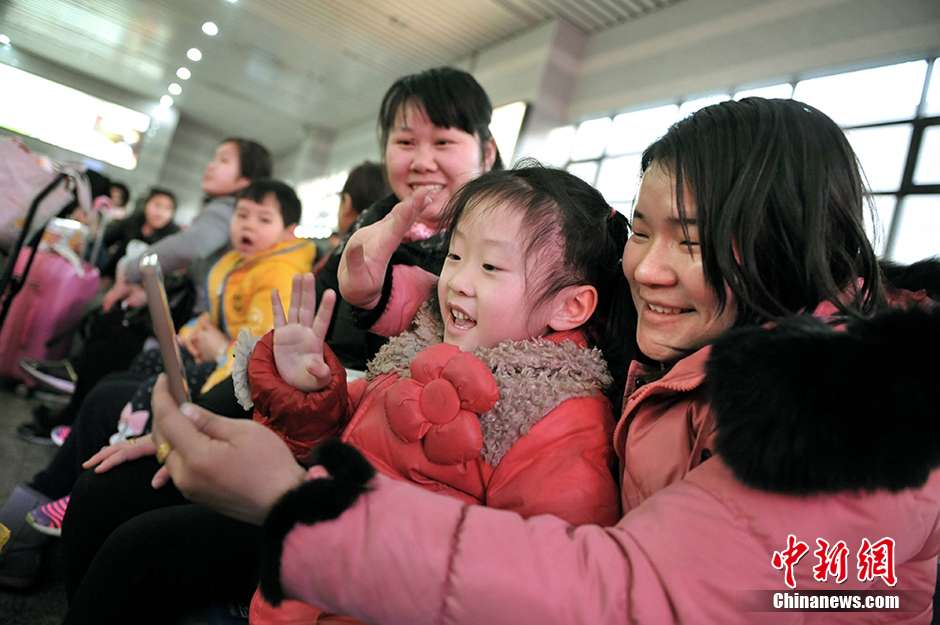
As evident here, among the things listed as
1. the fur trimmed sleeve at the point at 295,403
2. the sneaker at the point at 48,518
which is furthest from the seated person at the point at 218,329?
the fur trimmed sleeve at the point at 295,403

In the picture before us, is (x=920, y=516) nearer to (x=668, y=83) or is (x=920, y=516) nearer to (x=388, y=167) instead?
(x=388, y=167)

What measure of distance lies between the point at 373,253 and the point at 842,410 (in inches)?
37.5

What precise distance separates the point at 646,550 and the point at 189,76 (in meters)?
13.2

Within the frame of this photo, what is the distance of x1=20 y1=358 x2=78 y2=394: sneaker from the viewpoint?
324 cm

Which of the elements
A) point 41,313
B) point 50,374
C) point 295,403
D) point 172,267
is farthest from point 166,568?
point 41,313

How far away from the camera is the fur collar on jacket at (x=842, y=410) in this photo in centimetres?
59

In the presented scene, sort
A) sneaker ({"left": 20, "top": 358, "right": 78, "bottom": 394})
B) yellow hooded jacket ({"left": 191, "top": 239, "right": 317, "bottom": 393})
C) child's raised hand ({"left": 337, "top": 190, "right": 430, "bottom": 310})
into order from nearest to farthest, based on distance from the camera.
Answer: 1. child's raised hand ({"left": 337, "top": 190, "right": 430, "bottom": 310})
2. yellow hooded jacket ({"left": 191, "top": 239, "right": 317, "bottom": 393})
3. sneaker ({"left": 20, "top": 358, "right": 78, "bottom": 394})

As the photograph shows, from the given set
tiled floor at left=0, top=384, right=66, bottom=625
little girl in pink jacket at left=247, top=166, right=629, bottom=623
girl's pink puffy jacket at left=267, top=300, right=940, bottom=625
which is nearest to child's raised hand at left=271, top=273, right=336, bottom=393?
little girl in pink jacket at left=247, top=166, right=629, bottom=623

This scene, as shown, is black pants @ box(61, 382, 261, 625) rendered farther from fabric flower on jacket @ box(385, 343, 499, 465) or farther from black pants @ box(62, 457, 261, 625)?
fabric flower on jacket @ box(385, 343, 499, 465)

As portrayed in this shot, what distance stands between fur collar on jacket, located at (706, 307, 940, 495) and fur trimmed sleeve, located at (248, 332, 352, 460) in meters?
0.76

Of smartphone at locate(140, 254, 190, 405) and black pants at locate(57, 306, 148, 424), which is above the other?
smartphone at locate(140, 254, 190, 405)

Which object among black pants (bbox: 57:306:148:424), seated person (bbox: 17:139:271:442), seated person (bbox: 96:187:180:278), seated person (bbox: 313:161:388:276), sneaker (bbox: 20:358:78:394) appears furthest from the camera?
seated person (bbox: 96:187:180:278)

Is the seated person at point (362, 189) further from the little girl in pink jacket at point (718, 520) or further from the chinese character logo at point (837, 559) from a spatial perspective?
the chinese character logo at point (837, 559)

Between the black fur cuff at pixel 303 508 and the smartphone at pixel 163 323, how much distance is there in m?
0.22
